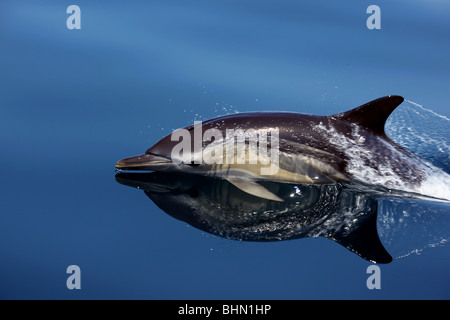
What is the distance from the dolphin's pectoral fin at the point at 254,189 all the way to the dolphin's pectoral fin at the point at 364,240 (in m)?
0.58

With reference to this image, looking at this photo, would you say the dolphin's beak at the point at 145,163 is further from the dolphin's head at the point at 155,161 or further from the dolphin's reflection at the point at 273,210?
the dolphin's reflection at the point at 273,210

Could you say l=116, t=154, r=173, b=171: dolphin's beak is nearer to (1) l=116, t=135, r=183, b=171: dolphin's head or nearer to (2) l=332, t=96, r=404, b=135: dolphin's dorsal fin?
(1) l=116, t=135, r=183, b=171: dolphin's head

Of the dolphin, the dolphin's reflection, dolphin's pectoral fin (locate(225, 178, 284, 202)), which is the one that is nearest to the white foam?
the dolphin

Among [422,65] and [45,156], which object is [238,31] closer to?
[422,65]

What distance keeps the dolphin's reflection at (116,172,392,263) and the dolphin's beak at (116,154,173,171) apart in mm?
101

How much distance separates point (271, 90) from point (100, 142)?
2273 mm

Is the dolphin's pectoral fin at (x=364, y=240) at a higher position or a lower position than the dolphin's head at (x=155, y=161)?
lower

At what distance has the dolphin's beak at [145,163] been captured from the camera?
4566 millimetres

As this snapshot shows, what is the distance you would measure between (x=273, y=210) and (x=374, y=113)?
1.40 meters

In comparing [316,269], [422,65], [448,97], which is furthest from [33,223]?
[422,65]

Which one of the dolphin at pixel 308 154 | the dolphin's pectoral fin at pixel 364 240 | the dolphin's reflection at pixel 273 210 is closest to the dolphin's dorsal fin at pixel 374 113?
the dolphin at pixel 308 154

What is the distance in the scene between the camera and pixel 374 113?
4.71 m

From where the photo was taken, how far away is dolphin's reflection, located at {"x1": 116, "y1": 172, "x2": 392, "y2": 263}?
154 inches

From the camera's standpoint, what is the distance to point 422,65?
284 inches
